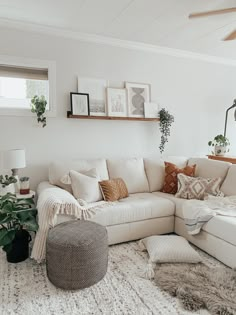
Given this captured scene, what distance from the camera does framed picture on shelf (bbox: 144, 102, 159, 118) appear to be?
379 cm

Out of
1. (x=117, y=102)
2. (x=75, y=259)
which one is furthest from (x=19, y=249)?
(x=117, y=102)

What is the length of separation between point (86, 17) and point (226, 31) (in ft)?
5.99

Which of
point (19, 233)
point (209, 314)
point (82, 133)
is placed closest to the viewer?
point (209, 314)

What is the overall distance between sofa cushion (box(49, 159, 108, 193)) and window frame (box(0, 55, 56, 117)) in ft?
2.38

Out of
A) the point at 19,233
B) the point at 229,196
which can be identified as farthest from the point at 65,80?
the point at 229,196

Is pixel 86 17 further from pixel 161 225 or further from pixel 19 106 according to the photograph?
pixel 161 225

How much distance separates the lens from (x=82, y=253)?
1.85m

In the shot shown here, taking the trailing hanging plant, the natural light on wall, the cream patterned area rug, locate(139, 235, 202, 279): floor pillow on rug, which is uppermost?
the natural light on wall

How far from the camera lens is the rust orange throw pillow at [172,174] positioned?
331 cm

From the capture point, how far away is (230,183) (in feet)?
10.1

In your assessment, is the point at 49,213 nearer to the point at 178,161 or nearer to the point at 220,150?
the point at 178,161

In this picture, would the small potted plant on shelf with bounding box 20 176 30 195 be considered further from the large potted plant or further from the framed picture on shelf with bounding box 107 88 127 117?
the framed picture on shelf with bounding box 107 88 127 117

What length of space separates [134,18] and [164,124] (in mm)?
1602

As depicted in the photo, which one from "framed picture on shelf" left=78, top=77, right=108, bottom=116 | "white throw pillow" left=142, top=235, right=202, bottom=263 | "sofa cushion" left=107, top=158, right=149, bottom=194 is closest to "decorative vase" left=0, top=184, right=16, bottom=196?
"sofa cushion" left=107, top=158, right=149, bottom=194
